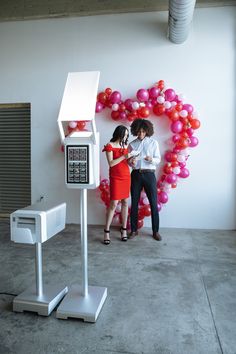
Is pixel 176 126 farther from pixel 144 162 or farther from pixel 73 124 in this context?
pixel 73 124

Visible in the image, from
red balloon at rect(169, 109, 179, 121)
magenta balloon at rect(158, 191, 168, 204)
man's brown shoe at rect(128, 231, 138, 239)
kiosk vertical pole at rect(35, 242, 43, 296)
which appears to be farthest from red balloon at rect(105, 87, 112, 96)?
kiosk vertical pole at rect(35, 242, 43, 296)

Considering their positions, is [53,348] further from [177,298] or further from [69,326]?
[177,298]

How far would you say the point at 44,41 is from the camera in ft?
14.5

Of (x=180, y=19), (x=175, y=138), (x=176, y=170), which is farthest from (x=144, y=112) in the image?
(x=180, y=19)

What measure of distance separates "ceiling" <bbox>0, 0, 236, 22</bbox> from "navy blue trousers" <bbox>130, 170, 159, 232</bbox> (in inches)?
93.4

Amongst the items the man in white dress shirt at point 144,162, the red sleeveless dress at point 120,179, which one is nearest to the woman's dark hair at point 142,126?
the man in white dress shirt at point 144,162

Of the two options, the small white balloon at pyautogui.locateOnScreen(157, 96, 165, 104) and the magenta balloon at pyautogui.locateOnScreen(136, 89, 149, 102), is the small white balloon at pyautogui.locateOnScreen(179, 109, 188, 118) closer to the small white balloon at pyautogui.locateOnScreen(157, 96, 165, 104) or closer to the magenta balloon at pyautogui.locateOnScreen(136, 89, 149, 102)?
the small white balloon at pyautogui.locateOnScreen(157, 96, 165, 104)

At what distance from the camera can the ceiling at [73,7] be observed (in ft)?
13.5

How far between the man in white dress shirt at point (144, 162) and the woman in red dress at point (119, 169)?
0.14m

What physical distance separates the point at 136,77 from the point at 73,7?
139cm

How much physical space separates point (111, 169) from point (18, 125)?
2.06 meters

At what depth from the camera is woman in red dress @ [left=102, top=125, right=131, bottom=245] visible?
3.38 meters

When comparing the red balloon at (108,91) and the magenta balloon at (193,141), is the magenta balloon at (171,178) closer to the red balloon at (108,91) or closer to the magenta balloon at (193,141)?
the magenta balloon at (193,141)

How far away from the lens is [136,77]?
13.8 feet
